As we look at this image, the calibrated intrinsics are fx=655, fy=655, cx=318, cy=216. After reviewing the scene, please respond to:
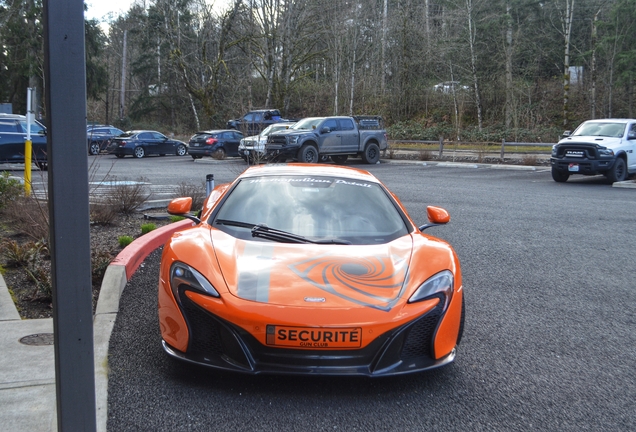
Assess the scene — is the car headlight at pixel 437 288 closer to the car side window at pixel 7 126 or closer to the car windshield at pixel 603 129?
the car windshield at pixel 603 129

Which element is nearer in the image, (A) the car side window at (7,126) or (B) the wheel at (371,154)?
(A) the car side window at (7,126)

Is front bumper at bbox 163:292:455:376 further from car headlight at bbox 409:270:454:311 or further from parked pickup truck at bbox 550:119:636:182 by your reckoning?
parked pickup truck at bbox 550:119:636:182

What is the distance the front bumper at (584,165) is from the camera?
1870cm

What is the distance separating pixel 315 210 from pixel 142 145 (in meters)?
28.6

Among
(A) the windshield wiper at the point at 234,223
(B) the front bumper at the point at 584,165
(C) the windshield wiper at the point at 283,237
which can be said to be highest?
(B) the front bumper at the point at 584,165

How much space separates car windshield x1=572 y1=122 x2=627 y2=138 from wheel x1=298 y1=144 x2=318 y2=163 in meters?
9.72

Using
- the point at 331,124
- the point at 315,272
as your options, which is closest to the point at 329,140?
the point at 331,124

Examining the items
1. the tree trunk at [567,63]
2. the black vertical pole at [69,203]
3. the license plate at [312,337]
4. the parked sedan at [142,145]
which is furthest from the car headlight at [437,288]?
the tree trunk at [567,63]

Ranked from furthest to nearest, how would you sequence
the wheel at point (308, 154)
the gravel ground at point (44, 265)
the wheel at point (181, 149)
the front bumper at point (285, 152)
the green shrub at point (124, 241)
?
1. the wheel at point (181, 149)
2. the wheel at point (308, 154)
3. the front bumper at point (285, 152)
4. the green shrub at point (124, 241)
5. the gravel ground at point (44, 265)

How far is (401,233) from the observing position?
504 cm

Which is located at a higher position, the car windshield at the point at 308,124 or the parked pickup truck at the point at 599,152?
the car windshield at the point at 308,124

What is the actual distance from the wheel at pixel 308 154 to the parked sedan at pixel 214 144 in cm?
541

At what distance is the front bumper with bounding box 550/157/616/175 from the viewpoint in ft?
61.4

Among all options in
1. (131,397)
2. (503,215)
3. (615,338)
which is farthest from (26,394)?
(503,215)
